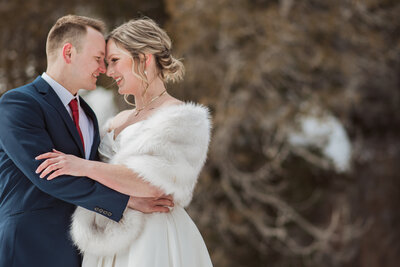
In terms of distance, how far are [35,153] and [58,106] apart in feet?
0.91

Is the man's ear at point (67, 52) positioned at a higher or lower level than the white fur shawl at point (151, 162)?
higher

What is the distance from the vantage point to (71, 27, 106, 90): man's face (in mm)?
2650

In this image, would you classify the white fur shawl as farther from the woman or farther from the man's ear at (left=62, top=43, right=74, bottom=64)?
the man's ear at (left=62, top=43, right=74, bottom=64)

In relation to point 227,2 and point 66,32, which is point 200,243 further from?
point 227,2

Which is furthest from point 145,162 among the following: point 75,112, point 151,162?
point 75,112

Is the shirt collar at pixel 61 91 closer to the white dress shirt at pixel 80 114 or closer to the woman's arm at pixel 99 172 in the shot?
the white dress shirt at pixel 80 114

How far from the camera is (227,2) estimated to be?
6.66m

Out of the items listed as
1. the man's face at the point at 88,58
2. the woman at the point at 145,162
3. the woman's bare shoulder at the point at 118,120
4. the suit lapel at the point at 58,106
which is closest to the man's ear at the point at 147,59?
the woman at the point at 145,162

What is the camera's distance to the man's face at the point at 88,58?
265 centimetres

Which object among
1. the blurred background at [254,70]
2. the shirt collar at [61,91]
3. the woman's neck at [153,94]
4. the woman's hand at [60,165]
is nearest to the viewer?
the woman's hand at [60,165]

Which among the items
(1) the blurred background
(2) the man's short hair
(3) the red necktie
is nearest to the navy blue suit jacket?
(3) the red necktie

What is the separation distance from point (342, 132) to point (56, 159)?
288 inches

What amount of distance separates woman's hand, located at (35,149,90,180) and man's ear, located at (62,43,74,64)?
48cm

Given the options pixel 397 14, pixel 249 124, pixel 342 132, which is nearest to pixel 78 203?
pixel 249 124
